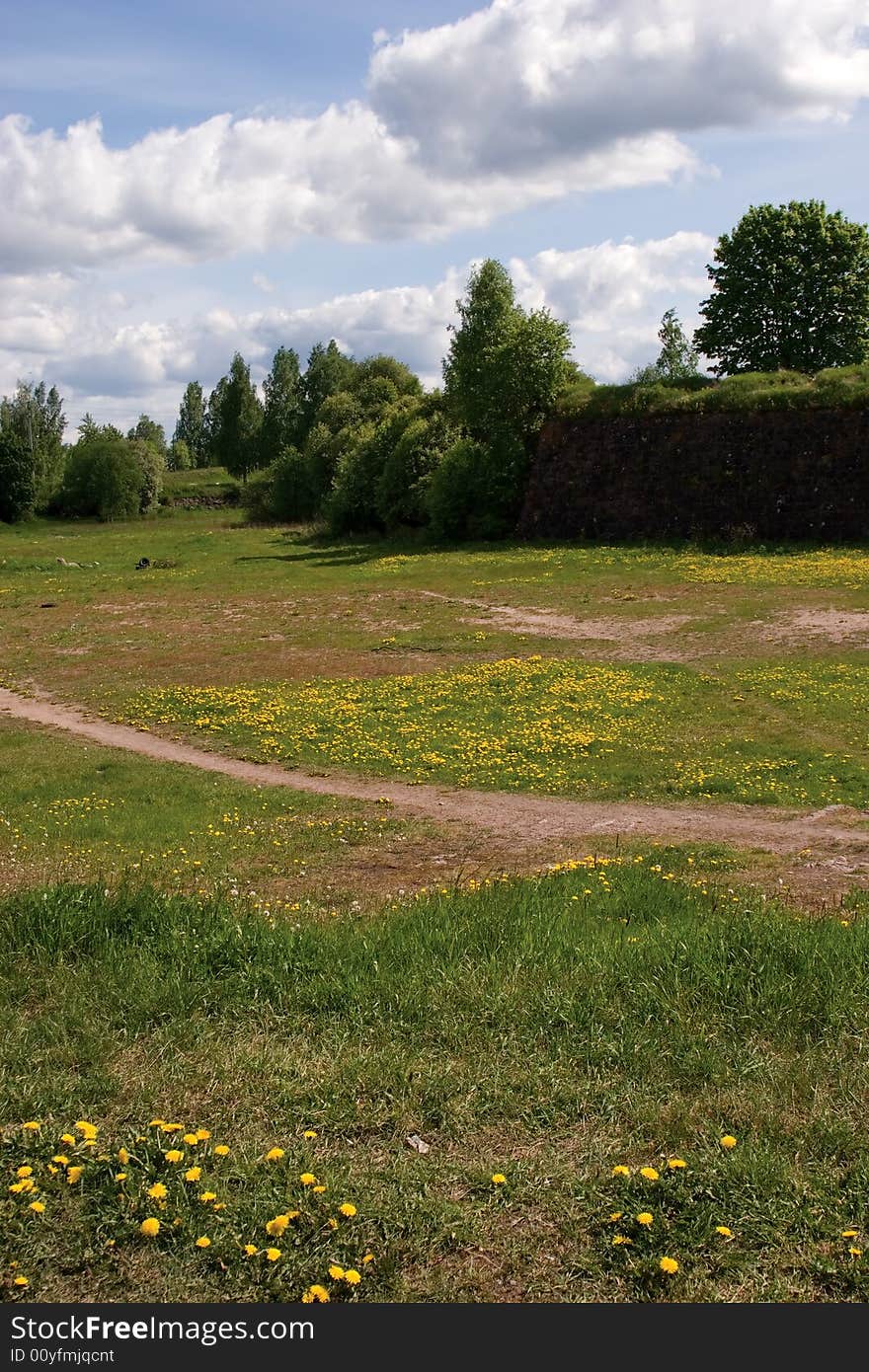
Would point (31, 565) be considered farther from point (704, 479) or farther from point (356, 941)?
point (356, 941)

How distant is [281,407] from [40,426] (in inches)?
1401

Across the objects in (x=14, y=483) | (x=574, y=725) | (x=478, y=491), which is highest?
(x=14, y=483)

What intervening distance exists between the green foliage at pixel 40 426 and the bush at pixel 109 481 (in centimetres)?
402

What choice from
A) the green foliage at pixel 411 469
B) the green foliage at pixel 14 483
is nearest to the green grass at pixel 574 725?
the green foliage at pixel 411 469

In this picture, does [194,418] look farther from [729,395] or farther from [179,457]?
[729,395]

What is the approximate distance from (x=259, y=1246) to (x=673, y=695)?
16043 mm

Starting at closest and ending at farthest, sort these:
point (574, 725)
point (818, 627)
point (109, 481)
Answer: point (574, 725) < point (818, 627) < point (109, 481)

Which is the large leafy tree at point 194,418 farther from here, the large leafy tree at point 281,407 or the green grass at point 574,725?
the green grass at point 574,725

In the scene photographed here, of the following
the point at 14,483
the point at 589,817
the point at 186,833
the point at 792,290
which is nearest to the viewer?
the point at 186,833

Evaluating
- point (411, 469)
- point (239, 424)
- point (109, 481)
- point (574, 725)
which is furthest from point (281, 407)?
point (574, 725)

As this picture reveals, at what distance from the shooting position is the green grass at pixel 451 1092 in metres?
3.94

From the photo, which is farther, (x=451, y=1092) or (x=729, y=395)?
(x=729, y=395)

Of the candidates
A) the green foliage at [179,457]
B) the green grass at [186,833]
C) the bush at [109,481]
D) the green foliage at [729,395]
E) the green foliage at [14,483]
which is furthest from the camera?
the green foliage at [179,457]

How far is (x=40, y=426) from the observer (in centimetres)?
11756
